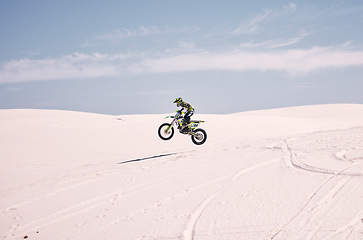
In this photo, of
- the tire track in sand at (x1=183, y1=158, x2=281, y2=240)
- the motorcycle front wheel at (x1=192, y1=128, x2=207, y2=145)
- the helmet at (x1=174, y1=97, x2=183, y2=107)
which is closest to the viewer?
the tire track in sand at (x1=183, y1=158, x2=281, y2=240)

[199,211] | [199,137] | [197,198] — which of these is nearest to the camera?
[199,211]

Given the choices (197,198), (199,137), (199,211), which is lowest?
(199,211)

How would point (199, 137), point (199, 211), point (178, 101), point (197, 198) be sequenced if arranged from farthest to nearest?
point (199, 137)
point (178, 101)
point (197, 198)
point (199, 211)

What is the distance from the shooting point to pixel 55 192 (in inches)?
299

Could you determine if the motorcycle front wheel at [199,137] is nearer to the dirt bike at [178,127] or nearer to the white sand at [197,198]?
the dirt bike at [178,127]

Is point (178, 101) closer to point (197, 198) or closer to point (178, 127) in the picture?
point (178, 127)

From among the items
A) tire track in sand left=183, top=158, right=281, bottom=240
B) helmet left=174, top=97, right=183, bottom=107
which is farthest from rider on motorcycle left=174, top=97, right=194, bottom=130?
tire track in sand left=183, top=158, right=281, bottom=240

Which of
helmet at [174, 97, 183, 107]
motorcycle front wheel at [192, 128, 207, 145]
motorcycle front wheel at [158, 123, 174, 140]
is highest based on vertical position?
helmet at [174, 97, 183, 107]

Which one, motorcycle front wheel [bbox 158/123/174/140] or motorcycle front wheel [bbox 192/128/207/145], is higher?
motorcycle front wheel [bbox 158/123/174/140]

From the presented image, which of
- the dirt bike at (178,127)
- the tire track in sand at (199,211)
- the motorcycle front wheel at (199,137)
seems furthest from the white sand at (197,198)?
the motorcycle front wheel at (199,137)

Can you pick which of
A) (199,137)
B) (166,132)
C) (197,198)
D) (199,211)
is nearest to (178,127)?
(166,132)

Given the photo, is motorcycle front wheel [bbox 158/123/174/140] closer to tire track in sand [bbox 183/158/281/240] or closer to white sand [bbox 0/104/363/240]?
white sand [bbox 0/104/363/240]

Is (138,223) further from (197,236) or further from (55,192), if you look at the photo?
(55,192)

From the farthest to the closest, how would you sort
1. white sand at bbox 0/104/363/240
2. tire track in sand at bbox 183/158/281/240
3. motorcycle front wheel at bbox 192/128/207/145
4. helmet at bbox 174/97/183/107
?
motorcycle front wheel at bbox 192/128/207/145
helmet at bbox 174/97/183/107
white sand at bbox 0/104/363/240
tire track in sand at bbox 183/158/281/240
